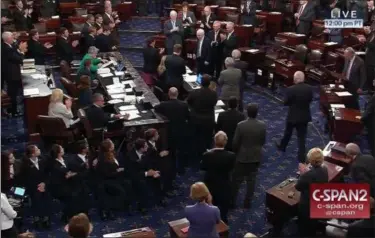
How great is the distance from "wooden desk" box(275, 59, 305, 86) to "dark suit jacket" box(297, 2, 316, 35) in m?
2.58

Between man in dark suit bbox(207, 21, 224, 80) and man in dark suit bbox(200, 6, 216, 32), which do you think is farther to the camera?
man in dark suit bbox(200, 6, 216, 32)

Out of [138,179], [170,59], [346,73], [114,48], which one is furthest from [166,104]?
A: [114,48]

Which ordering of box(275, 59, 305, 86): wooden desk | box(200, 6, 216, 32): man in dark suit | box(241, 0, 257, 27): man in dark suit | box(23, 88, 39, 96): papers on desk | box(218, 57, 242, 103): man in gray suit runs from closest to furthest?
box(218, 57, 242, 103): man in gray suit, box(23, 88, 39, 96): papers on desk, box(275, 59, 305, 86): wooden desk, box(200, 6, 216, 32): man in dark suit, box(241, 0, 257, 27): man in dark suit

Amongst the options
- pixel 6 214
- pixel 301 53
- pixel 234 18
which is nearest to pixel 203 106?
pixel 6 214

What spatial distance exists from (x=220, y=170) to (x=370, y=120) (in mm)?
3092

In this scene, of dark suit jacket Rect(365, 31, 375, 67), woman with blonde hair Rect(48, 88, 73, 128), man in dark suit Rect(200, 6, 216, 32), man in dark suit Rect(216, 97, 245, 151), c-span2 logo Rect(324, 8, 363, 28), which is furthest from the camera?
man in dark suit Rect(200, 6, 216, 32)

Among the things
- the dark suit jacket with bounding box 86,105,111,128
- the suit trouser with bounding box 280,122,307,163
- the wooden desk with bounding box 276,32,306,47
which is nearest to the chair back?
the wooden desk with bounding box 276,32,306,47

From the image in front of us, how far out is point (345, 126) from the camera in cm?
999

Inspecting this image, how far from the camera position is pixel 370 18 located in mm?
16203

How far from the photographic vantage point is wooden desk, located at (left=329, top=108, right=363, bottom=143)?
9.95 meters

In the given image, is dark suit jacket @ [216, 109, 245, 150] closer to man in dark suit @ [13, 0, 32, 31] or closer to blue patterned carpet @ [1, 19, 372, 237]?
blue patterned carpet @ [1, 19, 372, 237]

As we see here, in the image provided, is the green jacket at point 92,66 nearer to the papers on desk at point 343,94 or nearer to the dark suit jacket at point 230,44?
the dark suit jacket at point 230,44

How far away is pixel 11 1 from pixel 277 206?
474 inches

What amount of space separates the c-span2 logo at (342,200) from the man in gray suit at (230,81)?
4.45m
